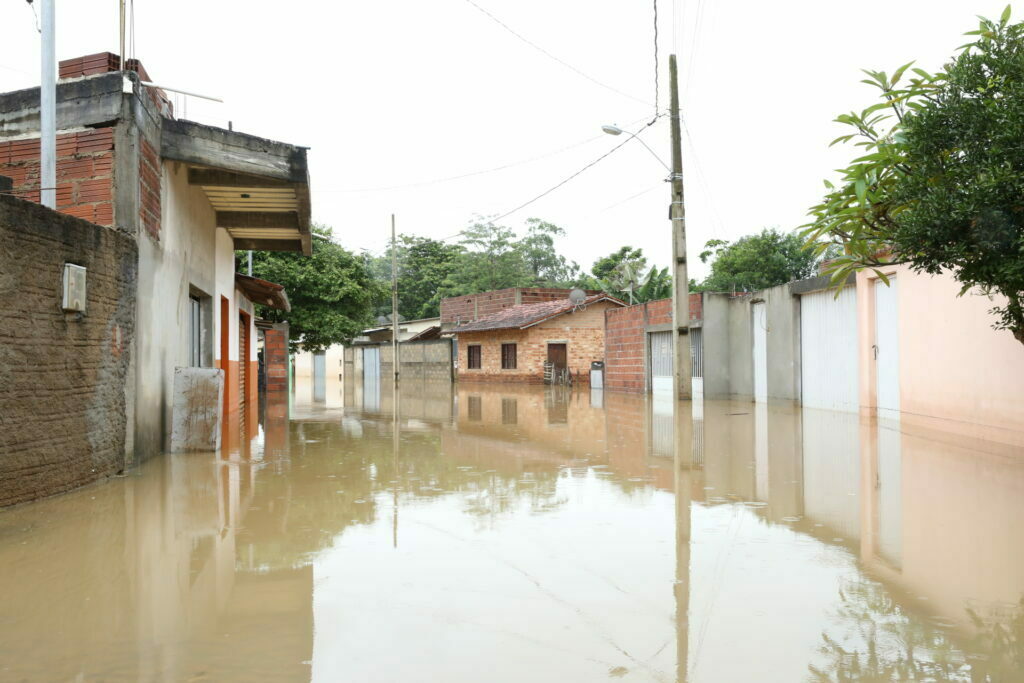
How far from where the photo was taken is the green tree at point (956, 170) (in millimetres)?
5598

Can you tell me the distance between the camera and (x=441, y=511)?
243 inches

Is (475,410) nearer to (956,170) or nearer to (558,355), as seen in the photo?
(956,170)

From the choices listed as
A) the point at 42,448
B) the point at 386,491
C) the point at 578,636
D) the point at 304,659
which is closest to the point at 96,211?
the point at 42,448

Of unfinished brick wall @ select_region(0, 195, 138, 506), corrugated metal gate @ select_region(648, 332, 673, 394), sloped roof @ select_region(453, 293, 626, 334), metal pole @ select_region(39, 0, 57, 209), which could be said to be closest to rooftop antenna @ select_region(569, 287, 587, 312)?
sloped roof @ select_region(453, 293, 626, 334)

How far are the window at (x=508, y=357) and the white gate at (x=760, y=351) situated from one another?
17687 mm

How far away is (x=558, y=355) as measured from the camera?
34562mm

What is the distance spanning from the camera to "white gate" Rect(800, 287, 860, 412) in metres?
15.0

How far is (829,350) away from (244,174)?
11524 millimetres

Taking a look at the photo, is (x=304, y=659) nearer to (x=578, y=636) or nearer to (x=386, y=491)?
(x=578, y=636)

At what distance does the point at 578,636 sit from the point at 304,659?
116cm

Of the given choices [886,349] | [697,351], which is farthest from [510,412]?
[886,349]

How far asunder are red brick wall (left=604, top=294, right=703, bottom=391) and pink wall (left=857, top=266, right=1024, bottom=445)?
1089 cm

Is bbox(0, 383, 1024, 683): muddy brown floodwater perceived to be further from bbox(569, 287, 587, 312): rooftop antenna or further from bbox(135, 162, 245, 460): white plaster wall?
bbox(569, 287, 587, 312): rooftop antenna

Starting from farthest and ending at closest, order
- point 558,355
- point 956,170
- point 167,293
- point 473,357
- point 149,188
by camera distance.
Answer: point 473,357
point 558,355
point 167,293
point 149,188
point 956,170
